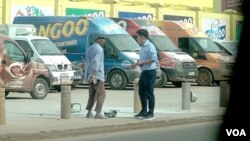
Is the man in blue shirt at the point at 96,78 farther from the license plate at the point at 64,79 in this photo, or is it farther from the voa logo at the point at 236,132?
the license plate at the point at 64,79

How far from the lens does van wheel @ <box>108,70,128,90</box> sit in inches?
1052

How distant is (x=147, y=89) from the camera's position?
1455cm

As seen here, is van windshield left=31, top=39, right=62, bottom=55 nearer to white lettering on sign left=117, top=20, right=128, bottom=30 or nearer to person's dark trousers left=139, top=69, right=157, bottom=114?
white lettering on sign left=117, top=20, right=128, bottom=30

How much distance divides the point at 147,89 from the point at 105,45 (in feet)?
40.5

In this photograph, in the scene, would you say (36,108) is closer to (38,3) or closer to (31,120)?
(31,120)

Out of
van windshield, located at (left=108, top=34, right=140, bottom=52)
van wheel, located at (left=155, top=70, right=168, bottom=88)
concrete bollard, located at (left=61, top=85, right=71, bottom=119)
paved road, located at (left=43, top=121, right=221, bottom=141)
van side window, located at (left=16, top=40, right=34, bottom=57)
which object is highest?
van windshield, located at (left=108, top=34, right=140, bottom=52)

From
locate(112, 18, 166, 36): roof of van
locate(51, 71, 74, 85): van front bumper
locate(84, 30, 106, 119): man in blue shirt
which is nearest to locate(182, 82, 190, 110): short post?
locate(84, 30, 106, 119): man in blue shirt

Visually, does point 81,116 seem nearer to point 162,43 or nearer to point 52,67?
point 52,67

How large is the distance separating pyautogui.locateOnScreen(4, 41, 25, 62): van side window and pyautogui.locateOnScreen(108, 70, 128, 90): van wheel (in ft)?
22.9

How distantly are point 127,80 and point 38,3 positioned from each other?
9243 mm

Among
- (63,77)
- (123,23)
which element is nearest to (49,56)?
(63,77)

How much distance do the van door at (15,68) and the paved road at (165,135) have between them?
7156 millimetres

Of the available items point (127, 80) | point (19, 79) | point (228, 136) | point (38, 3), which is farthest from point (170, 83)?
point (228, 136)

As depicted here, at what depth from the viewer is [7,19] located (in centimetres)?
3198
